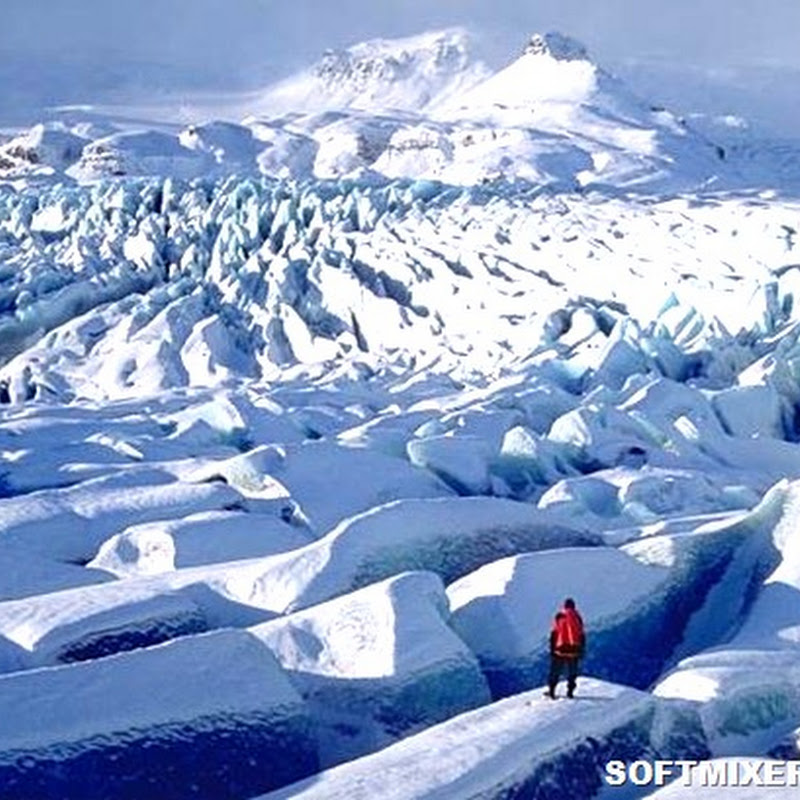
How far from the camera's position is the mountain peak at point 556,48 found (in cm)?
10175

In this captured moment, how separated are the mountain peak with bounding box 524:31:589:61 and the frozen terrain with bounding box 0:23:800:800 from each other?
68.5 meters

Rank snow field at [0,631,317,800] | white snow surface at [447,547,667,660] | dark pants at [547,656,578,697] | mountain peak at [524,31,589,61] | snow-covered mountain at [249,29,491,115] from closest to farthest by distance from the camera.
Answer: snow field at [0,631,317,800] < dark pants at [547,656,578,697] < white snow surface at [447,547,667,660] < mountain peak at [524,31,589,61] < snow-covered mountain at [249,29,491,115]

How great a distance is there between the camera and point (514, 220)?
1122 inches

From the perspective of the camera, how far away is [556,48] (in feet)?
341

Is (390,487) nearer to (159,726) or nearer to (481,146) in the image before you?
(159,726)

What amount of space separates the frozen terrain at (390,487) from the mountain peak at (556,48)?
6853 cm

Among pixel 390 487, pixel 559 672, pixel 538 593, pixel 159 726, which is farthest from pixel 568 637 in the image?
pixel 390 487

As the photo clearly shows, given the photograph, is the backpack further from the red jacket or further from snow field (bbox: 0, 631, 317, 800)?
snow field (bbox: 0, 631, 317, 800)

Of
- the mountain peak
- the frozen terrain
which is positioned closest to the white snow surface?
the frozen terrain

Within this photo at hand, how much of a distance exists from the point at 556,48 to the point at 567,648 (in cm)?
10065

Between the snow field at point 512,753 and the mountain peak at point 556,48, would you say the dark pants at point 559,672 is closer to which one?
the snow field at point 512,753

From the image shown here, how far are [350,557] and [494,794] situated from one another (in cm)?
303

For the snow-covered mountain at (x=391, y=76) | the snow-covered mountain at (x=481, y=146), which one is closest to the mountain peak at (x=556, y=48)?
the snow-covered mountain at (x=481, y=146)

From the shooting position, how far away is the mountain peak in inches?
4006
